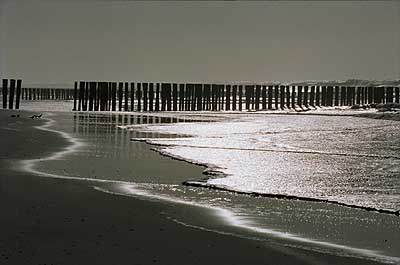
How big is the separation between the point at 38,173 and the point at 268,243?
171 inches

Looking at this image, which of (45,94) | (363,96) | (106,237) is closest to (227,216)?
(106,237)

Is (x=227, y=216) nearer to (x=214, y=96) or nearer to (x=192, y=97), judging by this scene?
(x=192, y=97)

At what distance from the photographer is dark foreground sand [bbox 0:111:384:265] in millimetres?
4625

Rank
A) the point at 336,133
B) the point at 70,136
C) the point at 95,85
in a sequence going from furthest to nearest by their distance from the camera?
the point at 95,85, the point at 336,133, the point at 70,136

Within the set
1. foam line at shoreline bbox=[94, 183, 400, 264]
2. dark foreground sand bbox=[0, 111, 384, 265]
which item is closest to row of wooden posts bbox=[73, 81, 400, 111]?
foam line at shoreline bbox=[94, 183, 400, 264]

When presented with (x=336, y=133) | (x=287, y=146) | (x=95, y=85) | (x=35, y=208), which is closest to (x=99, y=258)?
(x=35, y=208)

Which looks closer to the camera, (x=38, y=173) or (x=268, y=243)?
(x=268, y=243)

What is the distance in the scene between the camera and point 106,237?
5.16m

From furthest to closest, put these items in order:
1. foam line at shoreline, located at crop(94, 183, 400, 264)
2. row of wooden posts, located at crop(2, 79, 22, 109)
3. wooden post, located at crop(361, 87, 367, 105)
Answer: wooden post, located at crop(361, 87, 367, 105) < row of wooden posts, located at crop(2, 79, 22, 109) < foam line at shoreline, located at crop(94, 183, 400, 264)

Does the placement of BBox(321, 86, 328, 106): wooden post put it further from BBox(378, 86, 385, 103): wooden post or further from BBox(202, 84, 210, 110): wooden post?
BBox(202, 84, 210, 110): wooden post

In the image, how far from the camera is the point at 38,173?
8727 mm

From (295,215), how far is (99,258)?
241cm

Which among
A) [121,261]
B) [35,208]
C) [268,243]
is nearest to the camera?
[121,261]

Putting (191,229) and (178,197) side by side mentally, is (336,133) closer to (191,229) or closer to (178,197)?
(178,197)
